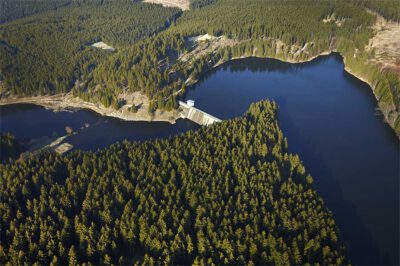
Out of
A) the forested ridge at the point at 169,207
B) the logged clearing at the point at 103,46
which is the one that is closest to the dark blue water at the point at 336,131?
the forested ridge at the point at 169,207

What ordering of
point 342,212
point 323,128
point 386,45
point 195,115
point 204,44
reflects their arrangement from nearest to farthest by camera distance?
point 342,212 < point 323,128 < point 195,115 < point 386,45 < point 204,44

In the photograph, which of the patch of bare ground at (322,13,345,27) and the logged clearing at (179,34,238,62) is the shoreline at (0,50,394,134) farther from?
the patch of bare ground at (322,13,345,27)

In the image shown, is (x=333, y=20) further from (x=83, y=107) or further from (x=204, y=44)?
(x=83, y=107)

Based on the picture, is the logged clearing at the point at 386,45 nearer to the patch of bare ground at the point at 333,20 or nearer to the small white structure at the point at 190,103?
the patch of bare ground at the point at 333,20

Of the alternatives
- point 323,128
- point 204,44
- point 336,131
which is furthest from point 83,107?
point 336,131

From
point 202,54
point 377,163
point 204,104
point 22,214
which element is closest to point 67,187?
point 22,214
